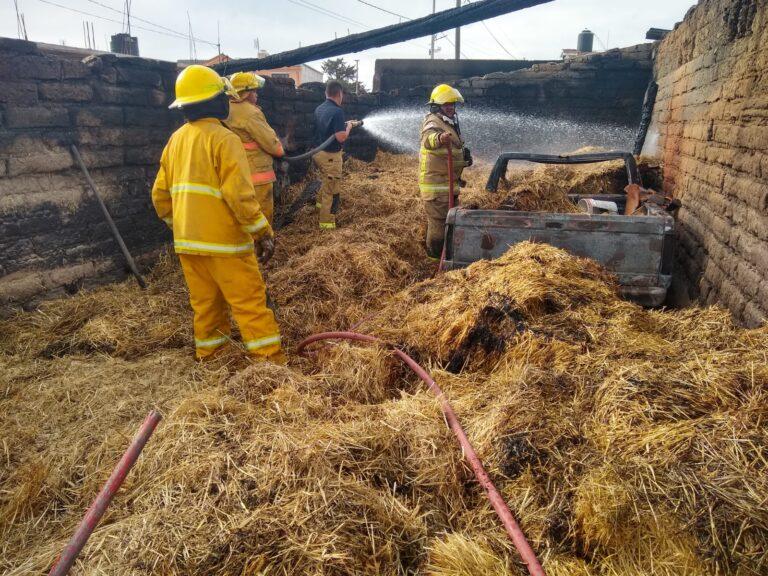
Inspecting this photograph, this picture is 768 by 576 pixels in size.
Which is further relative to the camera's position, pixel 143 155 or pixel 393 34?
pixel 393 34

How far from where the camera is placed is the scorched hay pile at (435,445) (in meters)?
1.78

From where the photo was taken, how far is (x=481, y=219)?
4258 millimetres

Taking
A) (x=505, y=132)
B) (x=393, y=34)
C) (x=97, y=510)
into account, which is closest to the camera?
(x=97, y=510)

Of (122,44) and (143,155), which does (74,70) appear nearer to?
(143,155)

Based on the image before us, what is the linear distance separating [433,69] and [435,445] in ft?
44.5

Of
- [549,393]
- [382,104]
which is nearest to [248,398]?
[549,393]

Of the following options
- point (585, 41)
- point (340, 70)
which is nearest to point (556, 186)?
point (585, 41)

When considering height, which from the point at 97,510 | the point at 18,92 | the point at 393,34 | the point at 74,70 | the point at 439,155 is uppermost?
the point at 393,34

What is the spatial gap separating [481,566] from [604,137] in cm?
1284

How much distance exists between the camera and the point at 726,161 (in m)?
4.12

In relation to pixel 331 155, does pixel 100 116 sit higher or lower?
higher

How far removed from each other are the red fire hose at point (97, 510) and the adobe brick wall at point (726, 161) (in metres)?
3.46

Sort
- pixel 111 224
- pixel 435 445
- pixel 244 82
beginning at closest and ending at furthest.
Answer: pixel 435 445
pixel 111 224
pixel 244 82

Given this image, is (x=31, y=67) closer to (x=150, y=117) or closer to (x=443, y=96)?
(x=150, y=117)
